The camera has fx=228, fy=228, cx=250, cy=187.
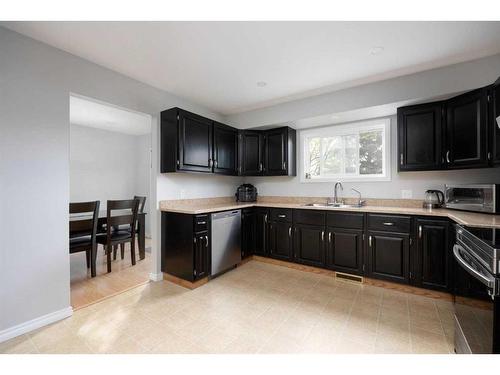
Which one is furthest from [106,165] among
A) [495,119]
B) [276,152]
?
[495,119]

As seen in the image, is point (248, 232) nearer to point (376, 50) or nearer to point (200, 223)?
point (200, 223)

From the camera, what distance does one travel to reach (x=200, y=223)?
A: 2684 millimetres

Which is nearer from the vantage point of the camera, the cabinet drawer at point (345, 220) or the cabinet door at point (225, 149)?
the cabinet drawer at point (345, 220)

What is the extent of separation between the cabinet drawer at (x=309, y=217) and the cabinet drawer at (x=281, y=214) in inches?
3.1

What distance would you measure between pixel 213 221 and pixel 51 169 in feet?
5.38

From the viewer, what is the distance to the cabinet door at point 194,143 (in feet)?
9.32

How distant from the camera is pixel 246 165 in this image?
3.84m

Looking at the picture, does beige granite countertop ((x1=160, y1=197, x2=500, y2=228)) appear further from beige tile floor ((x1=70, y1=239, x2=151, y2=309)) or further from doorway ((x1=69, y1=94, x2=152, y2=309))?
beige tile floor ((x1=70, y1=239, x2=151, y2=309))

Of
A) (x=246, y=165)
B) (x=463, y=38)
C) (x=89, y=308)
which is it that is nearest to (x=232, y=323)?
(x=89, y=308)

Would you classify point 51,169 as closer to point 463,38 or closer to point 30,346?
point 30,346

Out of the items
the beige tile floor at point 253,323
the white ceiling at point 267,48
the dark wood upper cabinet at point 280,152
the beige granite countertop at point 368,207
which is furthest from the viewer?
the dark wood upper cabinet at point 280,152

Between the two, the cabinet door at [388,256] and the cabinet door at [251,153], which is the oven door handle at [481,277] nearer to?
the cabinet door at [388,256]

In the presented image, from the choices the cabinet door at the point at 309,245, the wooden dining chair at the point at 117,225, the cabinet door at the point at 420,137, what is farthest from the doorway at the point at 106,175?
the cabinet door at the point at 420,137
